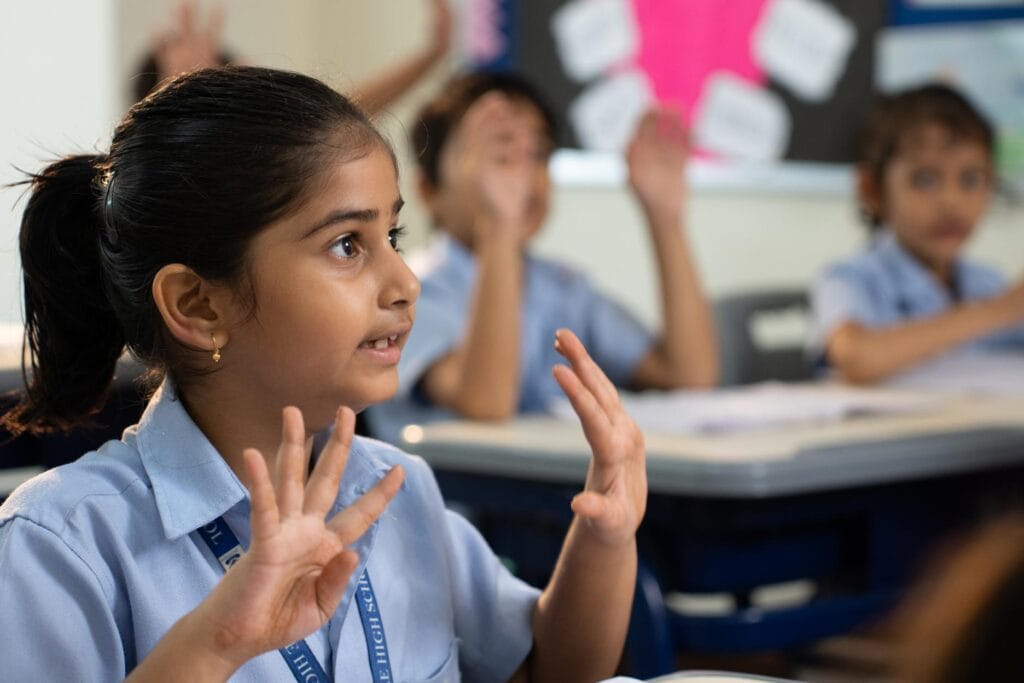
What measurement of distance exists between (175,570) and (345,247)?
0.23 metres

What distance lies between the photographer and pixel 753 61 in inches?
147

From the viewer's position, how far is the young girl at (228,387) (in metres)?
0.83

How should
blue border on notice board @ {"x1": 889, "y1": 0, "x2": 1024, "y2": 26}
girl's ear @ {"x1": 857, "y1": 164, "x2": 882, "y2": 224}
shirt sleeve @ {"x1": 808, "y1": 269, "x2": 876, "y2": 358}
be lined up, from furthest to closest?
blue border on notice board @ {"x1": 889, "y1": 0, "x2": 1024, "y2": 26} → girl's ear @ {"x1": 857, "y1": 164, "x2": 882, "y2": 224} → shirt sleeve @ {"x1": 808, "y1": 269, "x2": 876, "y2": 358}

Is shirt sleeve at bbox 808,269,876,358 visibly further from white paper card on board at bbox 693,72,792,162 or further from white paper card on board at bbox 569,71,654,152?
white paper card on board at bbox 569,71,654,152

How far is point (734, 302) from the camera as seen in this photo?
8.63 feet

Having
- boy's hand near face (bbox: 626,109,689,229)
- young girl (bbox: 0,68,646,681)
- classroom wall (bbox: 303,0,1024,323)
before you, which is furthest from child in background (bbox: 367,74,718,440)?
young girl (bbox: 0,68,646,681)

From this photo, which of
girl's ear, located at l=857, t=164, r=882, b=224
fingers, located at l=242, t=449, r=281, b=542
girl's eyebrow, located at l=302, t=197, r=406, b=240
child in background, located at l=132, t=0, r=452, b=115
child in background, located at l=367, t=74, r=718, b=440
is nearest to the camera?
fingers, located at l=242, t=449, r=281, b=542

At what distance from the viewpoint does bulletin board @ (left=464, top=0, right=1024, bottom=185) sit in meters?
3.31

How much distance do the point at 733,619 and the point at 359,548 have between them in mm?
815

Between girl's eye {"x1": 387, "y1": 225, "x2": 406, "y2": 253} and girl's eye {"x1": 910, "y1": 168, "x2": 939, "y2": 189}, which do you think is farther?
girl's eye {"x1": 910, "y1": 168, "x2": 939, "y2": 189}

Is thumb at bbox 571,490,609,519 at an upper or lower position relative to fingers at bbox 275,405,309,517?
lower

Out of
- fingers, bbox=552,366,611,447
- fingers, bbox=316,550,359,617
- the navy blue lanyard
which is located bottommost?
the navy blue lanyard

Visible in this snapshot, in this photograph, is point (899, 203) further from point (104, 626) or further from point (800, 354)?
point (104, 626)

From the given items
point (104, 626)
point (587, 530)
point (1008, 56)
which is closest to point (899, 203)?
Result: point (1008, 56)
